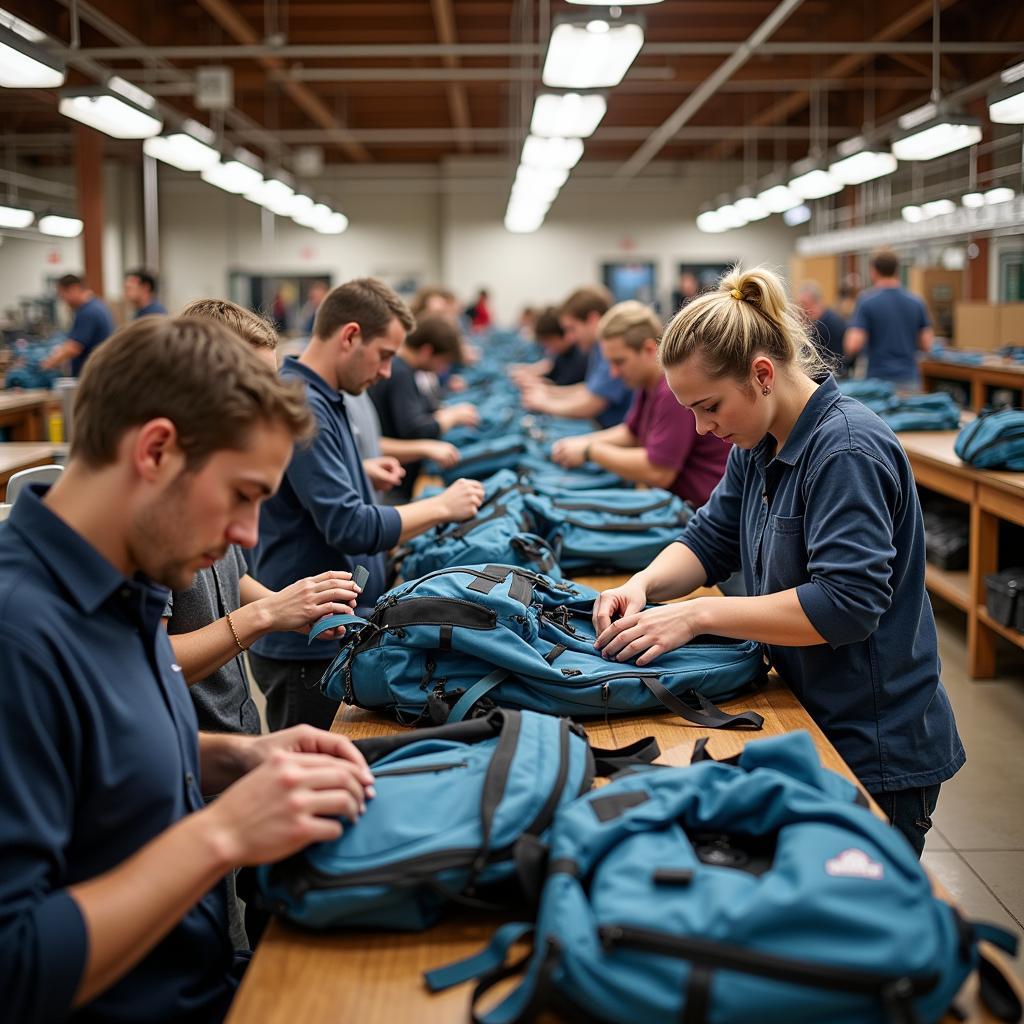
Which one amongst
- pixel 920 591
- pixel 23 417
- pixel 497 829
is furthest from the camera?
pixel 23 417

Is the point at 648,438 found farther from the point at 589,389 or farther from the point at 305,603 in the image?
the point at 589,389

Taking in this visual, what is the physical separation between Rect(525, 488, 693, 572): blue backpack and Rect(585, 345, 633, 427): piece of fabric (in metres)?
2.49

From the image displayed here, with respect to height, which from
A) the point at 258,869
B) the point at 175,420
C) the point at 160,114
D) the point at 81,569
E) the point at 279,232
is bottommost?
the point at 258,869

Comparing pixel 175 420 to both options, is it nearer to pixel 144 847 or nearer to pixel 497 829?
pixel 144 847

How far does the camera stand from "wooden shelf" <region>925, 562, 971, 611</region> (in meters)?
5.40

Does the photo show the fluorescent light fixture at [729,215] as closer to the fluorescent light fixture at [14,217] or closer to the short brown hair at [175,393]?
the fluorescent light fixture at [14,217]

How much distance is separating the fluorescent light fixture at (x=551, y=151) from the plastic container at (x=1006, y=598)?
15.8ft

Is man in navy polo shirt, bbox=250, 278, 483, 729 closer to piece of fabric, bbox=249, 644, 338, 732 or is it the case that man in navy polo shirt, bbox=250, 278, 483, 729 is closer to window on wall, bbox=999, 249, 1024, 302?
piece of fabric, bbox=249, 644, 338, 732

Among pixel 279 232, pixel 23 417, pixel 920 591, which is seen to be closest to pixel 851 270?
pixel 279 232

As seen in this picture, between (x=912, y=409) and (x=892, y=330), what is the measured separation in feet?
10.3

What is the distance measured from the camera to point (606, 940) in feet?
3.92

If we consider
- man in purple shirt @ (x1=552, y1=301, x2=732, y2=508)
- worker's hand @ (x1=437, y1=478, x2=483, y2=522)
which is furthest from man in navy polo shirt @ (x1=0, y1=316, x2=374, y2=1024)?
man in purple shirt @ (x1=552, y1=301, x2=732, y2=508)

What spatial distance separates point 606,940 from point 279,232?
22.9 meters

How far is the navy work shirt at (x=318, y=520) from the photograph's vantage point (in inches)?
115
